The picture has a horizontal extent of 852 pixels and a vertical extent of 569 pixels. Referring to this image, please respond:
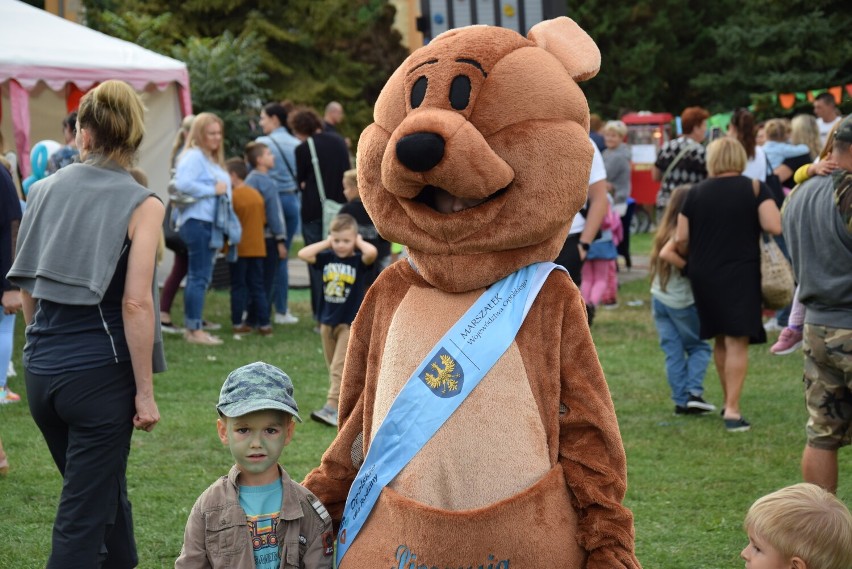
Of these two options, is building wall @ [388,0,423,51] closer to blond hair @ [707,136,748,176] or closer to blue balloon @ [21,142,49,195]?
blue balloon @ [21,142,49,195]

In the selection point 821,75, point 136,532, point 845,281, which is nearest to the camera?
point 845,281

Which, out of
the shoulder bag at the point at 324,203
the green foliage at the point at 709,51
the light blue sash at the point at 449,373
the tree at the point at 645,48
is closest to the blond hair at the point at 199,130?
the shoulder bag at the point at 324,203

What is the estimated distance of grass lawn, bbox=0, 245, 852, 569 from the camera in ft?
18.1

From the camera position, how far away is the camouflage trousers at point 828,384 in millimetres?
5199

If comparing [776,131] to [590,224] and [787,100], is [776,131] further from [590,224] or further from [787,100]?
[787,100]

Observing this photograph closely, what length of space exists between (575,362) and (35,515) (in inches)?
141

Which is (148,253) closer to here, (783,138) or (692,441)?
(692,441)

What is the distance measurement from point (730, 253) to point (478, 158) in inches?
186

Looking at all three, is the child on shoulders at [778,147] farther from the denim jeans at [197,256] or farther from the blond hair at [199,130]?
the denim jeans at [197,256]

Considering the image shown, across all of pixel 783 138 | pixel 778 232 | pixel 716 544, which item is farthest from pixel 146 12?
pixel 716 544

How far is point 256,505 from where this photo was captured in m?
3.39

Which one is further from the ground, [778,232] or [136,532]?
[778,232]

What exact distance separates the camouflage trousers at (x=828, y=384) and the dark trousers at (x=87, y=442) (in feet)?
9.90

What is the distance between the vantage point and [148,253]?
4117 mm
